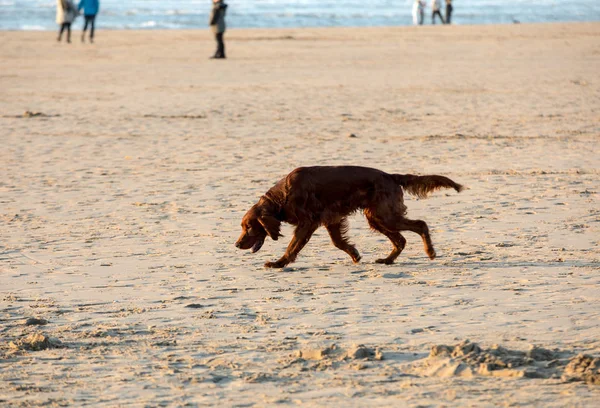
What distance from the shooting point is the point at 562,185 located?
9.99 meters

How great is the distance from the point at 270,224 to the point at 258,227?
0.46 feet

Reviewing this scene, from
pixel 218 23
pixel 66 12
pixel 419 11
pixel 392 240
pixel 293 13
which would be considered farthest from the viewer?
pixel 293 13

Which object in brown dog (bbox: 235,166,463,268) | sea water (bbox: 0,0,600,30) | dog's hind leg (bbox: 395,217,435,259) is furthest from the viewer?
sea water (bbox: 0,0,600,30)

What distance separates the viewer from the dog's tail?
7.32 m

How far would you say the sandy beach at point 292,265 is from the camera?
16.4 feet

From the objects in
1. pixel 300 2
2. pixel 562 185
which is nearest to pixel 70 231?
pixel 562 185

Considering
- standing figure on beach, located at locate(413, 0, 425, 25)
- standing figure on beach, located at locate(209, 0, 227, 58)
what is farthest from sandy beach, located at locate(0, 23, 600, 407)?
standing figure on beach, located at locate(413, 0, 425, 25)

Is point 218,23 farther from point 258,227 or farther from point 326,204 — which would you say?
point 326,204

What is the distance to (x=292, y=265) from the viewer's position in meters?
7.45

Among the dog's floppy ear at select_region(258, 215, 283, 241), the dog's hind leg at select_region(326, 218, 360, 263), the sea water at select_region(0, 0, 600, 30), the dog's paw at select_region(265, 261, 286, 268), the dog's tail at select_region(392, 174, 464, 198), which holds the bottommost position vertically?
the sea water at select_region(0, 0, 600, 30)

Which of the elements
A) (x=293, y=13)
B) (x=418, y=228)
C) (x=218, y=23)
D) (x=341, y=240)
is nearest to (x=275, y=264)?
(x=341, y=240)

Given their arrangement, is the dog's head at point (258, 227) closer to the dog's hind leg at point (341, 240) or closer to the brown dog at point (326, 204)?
the brown dog at point (326, 204)

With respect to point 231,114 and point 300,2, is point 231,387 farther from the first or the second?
point 300,2

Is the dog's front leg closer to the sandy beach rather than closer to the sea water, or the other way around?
the sandy beach
